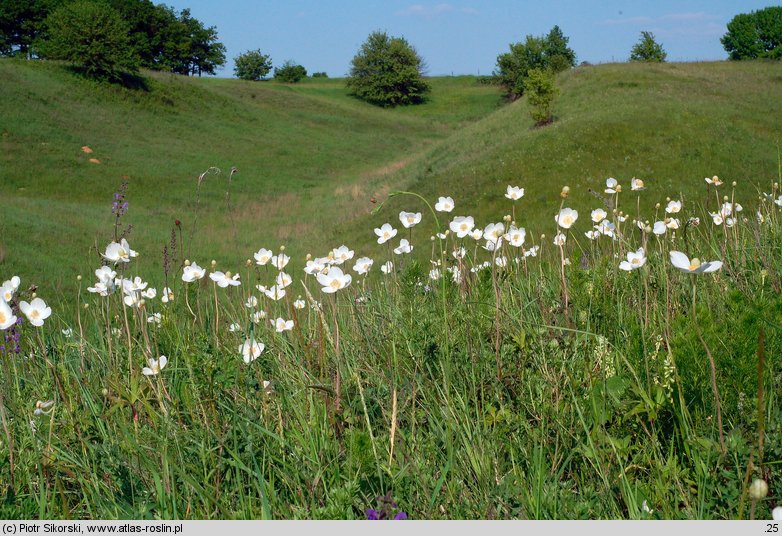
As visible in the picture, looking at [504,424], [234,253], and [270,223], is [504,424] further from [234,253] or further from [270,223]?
[270,223]

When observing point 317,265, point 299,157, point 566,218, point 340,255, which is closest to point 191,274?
point 317,265

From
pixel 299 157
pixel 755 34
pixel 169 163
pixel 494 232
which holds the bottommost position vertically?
pixel 494 232

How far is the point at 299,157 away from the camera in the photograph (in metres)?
36.7

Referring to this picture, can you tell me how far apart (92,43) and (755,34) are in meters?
67.5

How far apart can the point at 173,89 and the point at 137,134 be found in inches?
398

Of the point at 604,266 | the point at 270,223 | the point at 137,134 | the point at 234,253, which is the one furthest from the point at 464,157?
the point at 604,266

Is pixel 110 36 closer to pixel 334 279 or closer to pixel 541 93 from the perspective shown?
pixel 541 93

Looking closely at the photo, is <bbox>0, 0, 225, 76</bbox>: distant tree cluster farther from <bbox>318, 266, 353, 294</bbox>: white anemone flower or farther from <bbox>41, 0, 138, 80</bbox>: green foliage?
<bbox>318, 266, 353, 294</bbox>: white anemone flower

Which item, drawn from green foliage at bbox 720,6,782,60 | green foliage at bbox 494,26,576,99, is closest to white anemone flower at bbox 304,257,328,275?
green foliage at bbox 494,26,576,99

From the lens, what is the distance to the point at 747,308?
6.88ft

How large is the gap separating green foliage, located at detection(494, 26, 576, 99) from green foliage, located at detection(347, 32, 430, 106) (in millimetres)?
8316

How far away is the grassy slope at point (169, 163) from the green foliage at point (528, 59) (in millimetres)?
18836

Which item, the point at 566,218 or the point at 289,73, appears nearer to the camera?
the point at 566,218

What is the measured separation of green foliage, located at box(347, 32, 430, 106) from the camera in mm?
67438
